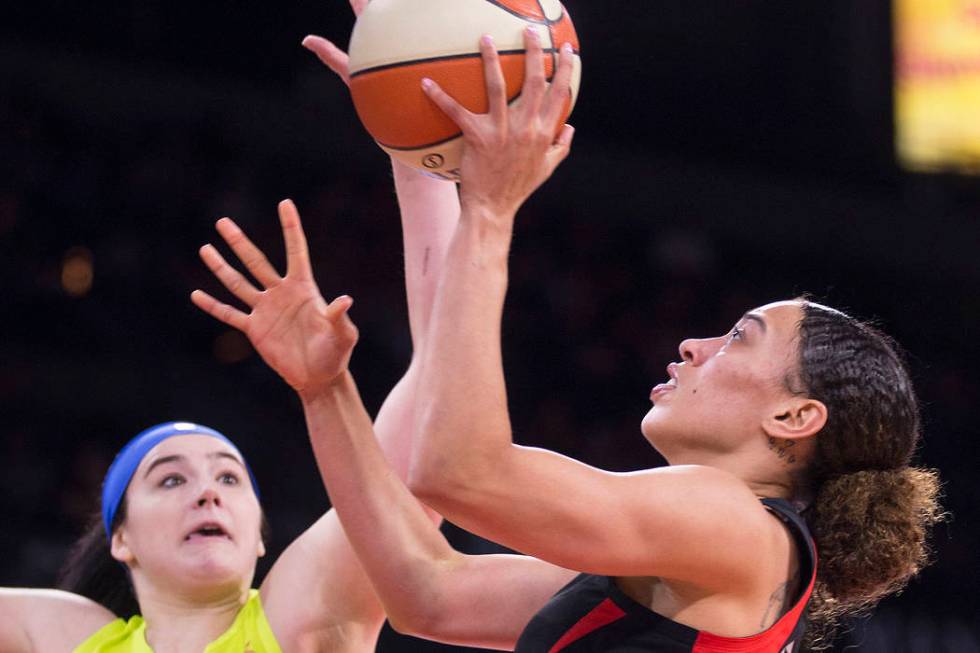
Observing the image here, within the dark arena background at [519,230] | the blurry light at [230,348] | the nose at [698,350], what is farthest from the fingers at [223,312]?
the blurry light at [230,348]

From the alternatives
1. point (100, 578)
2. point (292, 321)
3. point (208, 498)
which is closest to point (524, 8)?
point (292, 321)

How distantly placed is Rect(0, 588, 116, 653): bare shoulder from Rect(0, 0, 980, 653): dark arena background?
8.60ft

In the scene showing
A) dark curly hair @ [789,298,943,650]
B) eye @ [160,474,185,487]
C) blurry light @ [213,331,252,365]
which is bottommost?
blurry light @ [213,331,252,365]

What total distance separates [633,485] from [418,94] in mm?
707

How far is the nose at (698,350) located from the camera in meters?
2.42

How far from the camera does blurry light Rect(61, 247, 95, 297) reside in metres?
7.79

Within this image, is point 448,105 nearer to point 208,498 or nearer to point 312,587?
point 312,587

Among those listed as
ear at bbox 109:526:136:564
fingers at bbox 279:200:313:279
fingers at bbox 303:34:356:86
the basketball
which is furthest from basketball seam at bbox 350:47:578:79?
ear at bbox 109:526:136:564

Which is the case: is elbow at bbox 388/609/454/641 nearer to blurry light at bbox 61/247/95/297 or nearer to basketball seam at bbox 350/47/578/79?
basketball seam at bbox 350/47/578/79

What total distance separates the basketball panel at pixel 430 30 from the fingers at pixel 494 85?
0.06 metres

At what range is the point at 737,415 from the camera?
2.32 m

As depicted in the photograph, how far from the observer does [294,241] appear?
2.21 metres

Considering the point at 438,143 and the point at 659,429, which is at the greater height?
the point at 438,143

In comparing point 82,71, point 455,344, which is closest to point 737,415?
point 455,344
